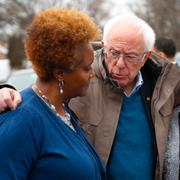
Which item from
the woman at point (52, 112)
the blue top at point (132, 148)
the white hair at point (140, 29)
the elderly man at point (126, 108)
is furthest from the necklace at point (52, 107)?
the white hair at point (140, 29)

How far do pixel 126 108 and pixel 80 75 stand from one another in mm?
803

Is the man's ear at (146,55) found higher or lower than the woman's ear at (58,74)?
lower

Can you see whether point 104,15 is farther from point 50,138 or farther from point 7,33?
point 50,138

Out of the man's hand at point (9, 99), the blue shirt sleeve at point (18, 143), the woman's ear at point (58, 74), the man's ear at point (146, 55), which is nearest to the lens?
the blue shirt sleeve at point (18, 143)

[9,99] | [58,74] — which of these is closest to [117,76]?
[58,74]

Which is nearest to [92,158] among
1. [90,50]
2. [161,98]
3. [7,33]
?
[90,50]

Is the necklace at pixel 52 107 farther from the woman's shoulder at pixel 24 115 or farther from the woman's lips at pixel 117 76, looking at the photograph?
the woman's lips at pixel 117 76

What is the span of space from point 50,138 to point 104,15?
3903 cm

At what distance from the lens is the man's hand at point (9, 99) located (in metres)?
2.32

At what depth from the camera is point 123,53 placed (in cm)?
315

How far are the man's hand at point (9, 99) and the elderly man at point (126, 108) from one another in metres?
0.75

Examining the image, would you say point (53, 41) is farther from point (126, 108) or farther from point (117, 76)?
point (126, 108)

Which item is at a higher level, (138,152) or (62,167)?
(62,167)

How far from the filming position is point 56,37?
7.92ft
